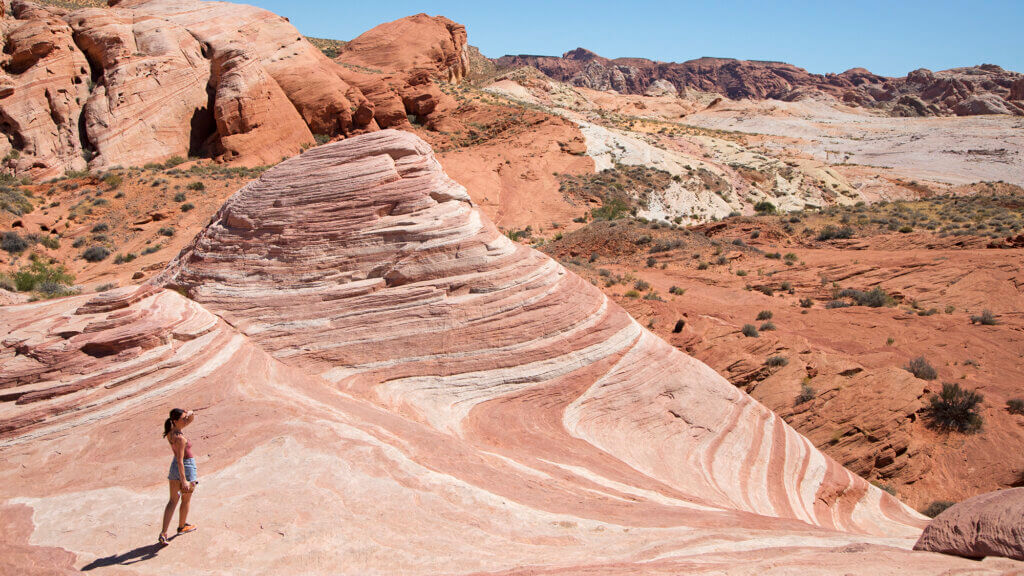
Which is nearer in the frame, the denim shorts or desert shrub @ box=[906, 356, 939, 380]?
the denim shorts

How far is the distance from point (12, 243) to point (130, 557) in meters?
23.8

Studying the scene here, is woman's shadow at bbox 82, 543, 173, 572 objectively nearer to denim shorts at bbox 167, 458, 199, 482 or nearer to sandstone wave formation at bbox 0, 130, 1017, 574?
sandstone wave formation at bbox 0, 130, 1017, 574

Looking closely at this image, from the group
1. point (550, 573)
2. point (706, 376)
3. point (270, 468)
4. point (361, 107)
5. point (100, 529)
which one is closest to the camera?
point (550, 573)

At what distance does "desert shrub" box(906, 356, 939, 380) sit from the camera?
1386 centimetres

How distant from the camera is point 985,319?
17141 mm

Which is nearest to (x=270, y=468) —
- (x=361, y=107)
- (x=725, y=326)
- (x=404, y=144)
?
(x=404, y=144)

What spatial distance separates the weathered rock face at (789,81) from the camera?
96.4 metres

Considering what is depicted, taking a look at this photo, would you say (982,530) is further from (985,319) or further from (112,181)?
(112,181)

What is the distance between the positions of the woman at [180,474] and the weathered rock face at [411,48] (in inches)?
1876

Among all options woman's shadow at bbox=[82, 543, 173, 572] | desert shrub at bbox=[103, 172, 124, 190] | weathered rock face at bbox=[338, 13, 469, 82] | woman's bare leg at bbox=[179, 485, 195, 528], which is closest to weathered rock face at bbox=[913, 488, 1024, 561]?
woman's bare leg at bbox=[179, 485, 195, 528]

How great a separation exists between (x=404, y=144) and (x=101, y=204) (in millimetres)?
23629

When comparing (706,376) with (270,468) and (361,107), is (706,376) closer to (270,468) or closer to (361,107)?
(270,468)

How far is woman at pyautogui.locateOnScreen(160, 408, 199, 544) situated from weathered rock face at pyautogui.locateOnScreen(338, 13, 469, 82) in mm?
47657

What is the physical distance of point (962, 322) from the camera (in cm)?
1747
